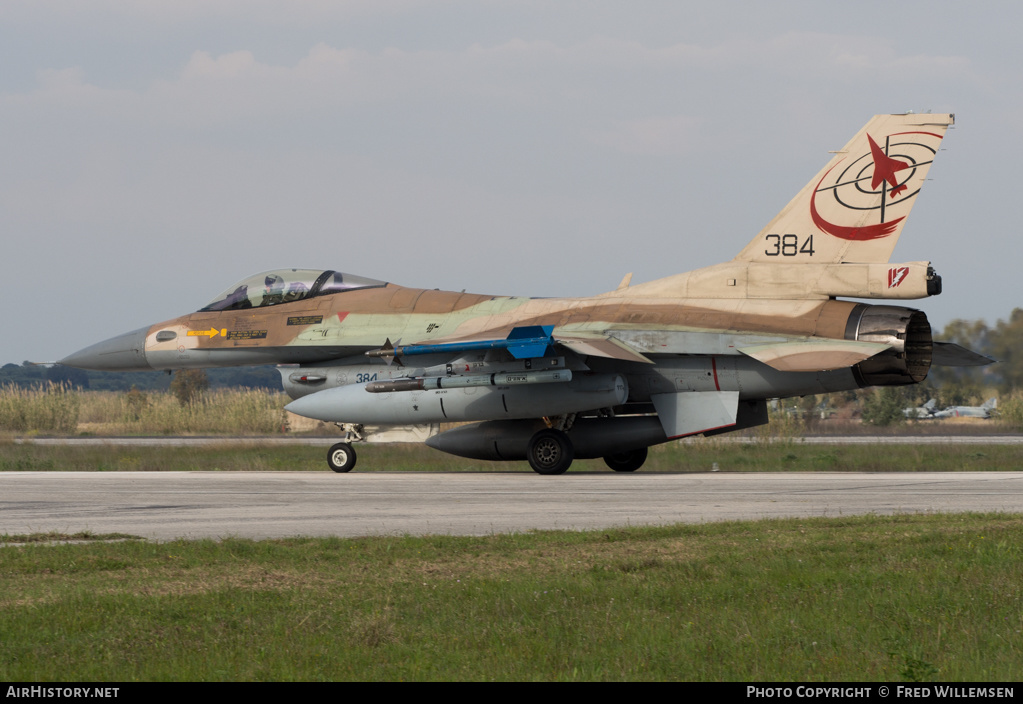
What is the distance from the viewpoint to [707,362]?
60.1ft

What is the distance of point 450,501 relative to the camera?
1389 cm

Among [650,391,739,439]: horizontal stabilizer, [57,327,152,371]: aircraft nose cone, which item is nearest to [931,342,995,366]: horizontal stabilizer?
[650,391,739,439]: horizontal stabilizer

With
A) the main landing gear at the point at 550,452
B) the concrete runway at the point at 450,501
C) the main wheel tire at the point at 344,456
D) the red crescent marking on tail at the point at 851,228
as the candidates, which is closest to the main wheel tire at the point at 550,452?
the main landing gear at the point at 550,452

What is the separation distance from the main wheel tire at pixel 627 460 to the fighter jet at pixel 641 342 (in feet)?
0.16

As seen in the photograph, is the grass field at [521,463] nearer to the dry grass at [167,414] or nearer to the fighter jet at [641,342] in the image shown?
the fighter jet at [641,342]

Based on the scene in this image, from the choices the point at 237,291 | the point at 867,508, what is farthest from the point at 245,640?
the point at 237,291

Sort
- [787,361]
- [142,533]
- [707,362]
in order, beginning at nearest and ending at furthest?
[142,533], [787,361], [707,362]

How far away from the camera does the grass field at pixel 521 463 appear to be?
74.6 ft

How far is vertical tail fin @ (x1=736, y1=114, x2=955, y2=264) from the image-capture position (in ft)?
57.5

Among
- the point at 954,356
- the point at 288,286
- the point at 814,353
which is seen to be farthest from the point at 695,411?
the point at 288,286

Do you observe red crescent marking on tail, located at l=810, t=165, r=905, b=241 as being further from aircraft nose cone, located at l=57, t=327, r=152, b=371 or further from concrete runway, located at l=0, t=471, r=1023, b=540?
aircraft nose cone, located at l=57, t=327, r=152, b=371

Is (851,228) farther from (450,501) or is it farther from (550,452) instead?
(450,501)
